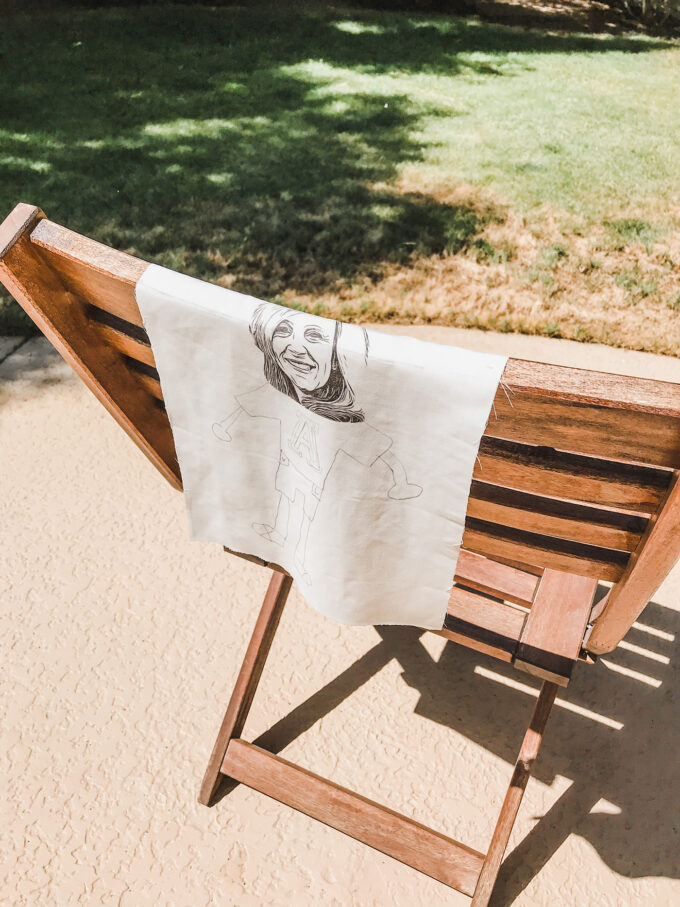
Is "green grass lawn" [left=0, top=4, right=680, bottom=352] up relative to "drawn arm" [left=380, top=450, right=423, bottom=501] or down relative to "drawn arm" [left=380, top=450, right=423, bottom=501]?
down

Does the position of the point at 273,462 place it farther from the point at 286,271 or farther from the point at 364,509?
the point at 286,271

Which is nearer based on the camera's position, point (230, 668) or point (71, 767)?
point (71, 767)

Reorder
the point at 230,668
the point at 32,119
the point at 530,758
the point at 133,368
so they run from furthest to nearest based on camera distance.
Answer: the point at 32,119
the point at 230,668
the point at 530,758
the point at 133,368

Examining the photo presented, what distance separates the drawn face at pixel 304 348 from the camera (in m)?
0.95

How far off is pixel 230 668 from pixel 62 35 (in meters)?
7.67

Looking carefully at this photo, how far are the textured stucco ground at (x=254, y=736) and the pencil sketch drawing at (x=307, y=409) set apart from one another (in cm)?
85

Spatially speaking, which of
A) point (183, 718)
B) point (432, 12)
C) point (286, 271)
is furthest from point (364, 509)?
point (432, 12)

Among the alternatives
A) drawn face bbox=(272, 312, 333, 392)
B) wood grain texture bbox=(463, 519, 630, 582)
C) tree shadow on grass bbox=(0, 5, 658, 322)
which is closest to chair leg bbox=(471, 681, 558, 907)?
wood grain texture bbox=(463, 519, 630, 582)

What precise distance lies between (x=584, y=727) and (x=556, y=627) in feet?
2.15

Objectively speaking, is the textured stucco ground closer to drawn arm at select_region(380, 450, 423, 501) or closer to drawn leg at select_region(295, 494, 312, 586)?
drawn leg at select_region(295, 494, 312, 586)

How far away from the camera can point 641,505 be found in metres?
1.00

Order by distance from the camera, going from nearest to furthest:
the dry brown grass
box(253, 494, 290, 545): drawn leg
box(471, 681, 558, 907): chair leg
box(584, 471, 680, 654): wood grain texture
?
box(584, 471, 680, 654): wood grain texture, box(253, 494, 290, 545): drawn leg, box(471, 681, 558, 907): chair leg, the dry brown grass

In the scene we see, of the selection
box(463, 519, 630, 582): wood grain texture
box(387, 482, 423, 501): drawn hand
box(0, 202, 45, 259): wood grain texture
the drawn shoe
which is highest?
box(0, 202, 45, 259): wood grain texture

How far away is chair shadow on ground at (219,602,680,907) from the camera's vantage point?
1.67 meters
